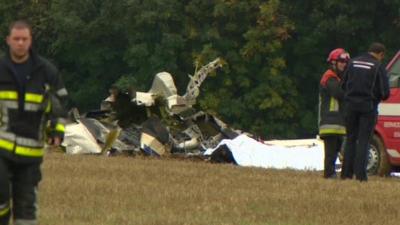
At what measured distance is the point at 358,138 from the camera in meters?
15.1

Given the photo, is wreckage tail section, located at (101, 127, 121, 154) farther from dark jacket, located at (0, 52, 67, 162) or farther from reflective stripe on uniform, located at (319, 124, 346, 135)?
dark jacket, located at (0, 52, 67, 162)

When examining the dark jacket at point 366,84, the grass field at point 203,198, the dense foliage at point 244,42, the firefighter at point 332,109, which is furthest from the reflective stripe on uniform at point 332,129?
the dense foliage at point 244,42

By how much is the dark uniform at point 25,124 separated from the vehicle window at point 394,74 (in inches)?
393

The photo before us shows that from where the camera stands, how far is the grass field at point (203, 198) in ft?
35.4

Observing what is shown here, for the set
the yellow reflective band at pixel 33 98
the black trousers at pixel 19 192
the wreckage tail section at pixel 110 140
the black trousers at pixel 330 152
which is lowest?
the wreckage tail section at pixel 110 140

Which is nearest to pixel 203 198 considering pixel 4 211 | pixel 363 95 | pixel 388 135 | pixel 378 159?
pixel 363 95

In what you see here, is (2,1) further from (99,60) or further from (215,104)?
(215,104)

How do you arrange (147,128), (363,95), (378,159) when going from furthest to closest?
(147,128) < (378,159) < (363,95)

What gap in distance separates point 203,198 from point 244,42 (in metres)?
34.8

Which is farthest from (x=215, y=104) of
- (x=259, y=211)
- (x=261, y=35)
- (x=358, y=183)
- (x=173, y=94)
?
(x=259, y=211)

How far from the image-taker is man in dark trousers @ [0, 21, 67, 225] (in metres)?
8.64

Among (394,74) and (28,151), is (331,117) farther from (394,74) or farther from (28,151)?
(28,151)

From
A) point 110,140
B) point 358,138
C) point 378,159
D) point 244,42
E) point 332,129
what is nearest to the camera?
point 358,138

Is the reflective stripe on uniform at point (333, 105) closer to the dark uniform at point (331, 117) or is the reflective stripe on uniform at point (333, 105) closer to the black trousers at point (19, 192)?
the dark uniform at point (331, 117)
